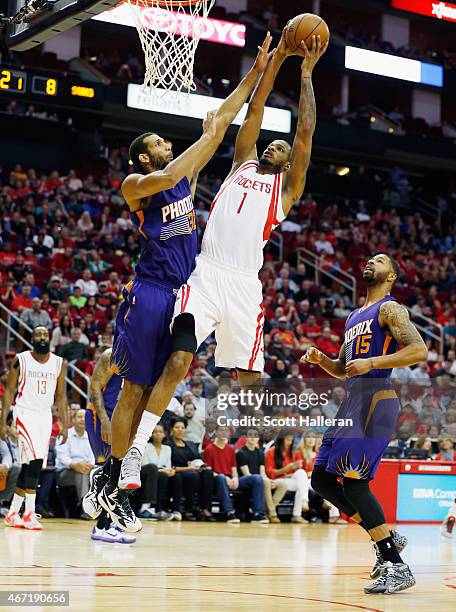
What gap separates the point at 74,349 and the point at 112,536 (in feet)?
19.2

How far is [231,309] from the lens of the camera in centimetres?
590

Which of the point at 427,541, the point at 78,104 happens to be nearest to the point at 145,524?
the point at 427,541

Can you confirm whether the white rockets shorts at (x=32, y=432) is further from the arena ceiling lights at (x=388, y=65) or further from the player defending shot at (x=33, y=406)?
the arena ceiling lights at (x=388, y=65)

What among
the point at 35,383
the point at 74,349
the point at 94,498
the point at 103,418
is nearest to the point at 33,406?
the point at 35,383

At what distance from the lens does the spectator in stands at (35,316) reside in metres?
14.6

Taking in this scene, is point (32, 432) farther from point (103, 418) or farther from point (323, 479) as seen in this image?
point (323, 479)

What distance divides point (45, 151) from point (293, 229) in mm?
6131

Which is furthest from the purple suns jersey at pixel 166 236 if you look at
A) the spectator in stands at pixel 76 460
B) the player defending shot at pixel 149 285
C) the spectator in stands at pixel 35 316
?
the spectator in stands at pixel 35 316

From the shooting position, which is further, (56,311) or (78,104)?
(78,104)

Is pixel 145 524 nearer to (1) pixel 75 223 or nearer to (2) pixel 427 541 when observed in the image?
(2) pixel 427 541

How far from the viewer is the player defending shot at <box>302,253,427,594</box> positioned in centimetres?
612

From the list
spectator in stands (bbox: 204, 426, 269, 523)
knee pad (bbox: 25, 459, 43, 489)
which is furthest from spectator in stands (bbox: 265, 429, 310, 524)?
knee pad (bbox: 25, 459, 43, 489)

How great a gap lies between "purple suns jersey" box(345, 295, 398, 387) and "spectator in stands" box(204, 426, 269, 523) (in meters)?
6.20

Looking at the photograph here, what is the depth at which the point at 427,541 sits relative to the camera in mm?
10891
